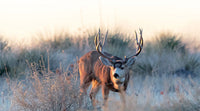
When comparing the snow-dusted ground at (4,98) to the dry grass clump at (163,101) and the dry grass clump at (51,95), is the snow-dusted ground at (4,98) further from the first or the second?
the dry grass clump at (163,101)

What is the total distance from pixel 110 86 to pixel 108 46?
5.91 m

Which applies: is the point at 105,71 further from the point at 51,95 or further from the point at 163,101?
the point at 51,95

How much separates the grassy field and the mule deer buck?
0.35m

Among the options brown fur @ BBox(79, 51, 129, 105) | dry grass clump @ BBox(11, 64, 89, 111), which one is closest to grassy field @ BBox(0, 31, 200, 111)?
dry grass clump @ BBox(11, 64, 89, 111)

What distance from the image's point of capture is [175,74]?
11570mm

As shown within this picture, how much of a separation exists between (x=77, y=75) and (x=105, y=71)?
49.1 inches

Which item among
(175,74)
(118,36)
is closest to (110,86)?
(175,74)

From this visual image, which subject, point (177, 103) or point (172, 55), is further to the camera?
point (172, 55)

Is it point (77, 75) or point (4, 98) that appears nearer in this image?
point (77, 75)

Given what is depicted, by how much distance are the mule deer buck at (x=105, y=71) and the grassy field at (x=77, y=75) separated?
1.15 feet

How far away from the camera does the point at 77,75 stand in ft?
20.6

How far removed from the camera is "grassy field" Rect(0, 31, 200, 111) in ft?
19.3

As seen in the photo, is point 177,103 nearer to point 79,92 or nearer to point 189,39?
point 79,92

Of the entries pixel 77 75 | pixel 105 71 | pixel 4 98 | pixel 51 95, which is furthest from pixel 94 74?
pixel 4 98
